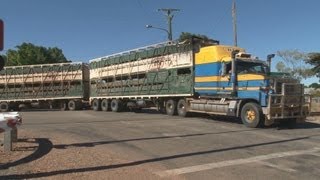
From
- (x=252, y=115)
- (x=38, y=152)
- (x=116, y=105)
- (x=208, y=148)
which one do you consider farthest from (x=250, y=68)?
(x=116, y=105)

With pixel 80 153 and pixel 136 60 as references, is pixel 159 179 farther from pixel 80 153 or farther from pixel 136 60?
pixel 136 60

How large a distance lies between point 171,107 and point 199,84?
3.22 m

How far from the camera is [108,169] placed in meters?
9.90

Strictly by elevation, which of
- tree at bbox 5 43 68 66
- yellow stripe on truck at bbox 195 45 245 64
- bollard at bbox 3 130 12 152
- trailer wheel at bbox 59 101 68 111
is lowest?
bollard at bbox 3 130 12 152

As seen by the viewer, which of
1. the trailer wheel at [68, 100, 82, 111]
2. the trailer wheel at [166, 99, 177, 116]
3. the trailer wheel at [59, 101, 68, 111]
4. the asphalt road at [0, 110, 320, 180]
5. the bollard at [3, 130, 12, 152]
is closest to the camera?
the asphalt road at [0, 110, 320, 180]

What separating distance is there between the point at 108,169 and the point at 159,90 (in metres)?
17.9

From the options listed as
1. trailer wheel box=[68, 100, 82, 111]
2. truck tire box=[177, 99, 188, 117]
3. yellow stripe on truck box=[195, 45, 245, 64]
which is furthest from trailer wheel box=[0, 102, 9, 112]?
yellow stripe on truck box=[195, 45, 245, 64]

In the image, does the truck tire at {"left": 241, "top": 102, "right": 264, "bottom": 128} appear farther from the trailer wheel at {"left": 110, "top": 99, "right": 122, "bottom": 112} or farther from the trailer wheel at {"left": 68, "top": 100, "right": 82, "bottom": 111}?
the trailer wheel at {"left": 68, "top": 100, "right": 82, "bottom": 111}

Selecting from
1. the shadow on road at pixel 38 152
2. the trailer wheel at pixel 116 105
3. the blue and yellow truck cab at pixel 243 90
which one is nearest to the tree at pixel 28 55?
the trailer wheel at pixel 116 105

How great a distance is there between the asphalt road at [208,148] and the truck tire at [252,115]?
A: 640 mm

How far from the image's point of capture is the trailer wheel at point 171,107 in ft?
87.3

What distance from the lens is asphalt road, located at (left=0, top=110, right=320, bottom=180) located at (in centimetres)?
Answer: 998

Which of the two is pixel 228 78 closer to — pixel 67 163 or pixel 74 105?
pixel 67 163

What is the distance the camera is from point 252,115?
2006 cm
